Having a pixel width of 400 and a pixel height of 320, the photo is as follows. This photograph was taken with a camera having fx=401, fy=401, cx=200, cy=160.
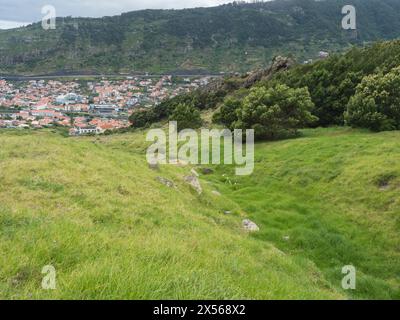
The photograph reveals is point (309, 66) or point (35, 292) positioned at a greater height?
point (309, 66)

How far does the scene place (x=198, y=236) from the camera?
34.8 ft

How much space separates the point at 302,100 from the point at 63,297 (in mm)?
40673

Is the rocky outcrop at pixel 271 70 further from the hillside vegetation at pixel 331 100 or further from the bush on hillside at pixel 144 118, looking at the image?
the bush on hillside at pixel 144 118

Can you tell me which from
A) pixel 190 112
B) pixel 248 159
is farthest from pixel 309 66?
pixel 248 159

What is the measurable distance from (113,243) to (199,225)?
5366mm

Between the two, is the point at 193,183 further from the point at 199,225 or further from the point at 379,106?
the point at 379,106

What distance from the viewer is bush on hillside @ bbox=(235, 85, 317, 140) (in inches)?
1640

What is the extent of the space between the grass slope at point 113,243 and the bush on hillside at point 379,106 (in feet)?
79.6

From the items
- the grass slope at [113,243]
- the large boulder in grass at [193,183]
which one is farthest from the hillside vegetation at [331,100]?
the grass slope at [113,243]

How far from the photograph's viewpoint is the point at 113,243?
7.61 meters

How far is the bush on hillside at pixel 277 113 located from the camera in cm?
4166
